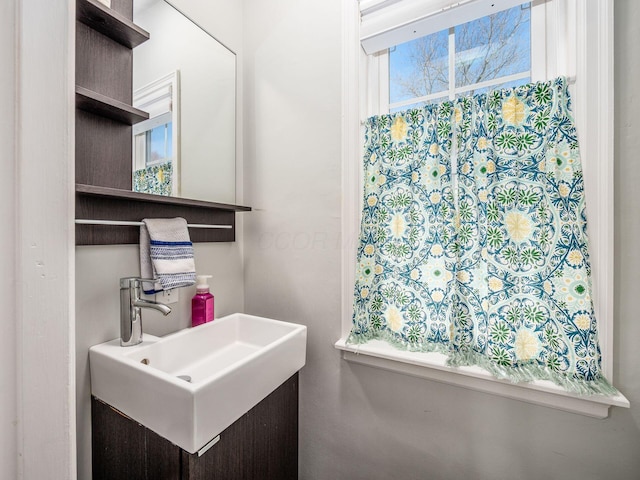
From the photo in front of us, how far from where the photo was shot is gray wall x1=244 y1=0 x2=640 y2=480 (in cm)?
79

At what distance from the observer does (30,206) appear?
16.7 inches

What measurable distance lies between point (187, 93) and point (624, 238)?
5.12ft

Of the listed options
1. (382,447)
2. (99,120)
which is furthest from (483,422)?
(99,120)

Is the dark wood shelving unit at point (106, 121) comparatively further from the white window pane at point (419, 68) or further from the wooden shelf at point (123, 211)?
the white window pane at point (419, 68)

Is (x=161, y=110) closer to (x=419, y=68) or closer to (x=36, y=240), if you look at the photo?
(x=36, y=240)

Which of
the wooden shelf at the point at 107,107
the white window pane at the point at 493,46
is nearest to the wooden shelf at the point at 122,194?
the wooden shelf at the point at 107,107

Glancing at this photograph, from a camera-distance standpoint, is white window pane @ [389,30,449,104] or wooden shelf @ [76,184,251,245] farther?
white window pane @ [389,30,449,104]

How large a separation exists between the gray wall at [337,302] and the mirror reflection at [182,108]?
0.41 ft

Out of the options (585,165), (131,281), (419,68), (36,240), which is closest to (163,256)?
(131,281)

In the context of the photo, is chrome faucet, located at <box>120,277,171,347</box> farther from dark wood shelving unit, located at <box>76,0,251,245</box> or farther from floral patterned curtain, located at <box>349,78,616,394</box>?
floral patterned curtain, located at <box>349,78,616,394</box>

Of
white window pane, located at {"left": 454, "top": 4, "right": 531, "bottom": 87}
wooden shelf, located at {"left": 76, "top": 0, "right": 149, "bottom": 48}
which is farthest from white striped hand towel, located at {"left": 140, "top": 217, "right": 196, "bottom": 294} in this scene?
white window pane, located at {"left": 454, "top": 4, "right": 531, "bottom": 87}

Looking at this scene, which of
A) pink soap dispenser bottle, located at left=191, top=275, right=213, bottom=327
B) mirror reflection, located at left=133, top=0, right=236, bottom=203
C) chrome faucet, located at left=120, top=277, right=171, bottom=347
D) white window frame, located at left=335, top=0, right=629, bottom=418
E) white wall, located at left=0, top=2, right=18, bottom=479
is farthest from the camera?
pink soap dispenser bottle, located at left=191, top=275, right=213, bottom=327

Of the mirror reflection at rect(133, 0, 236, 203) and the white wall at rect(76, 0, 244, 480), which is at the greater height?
the mirror reflection at rect(133, 0, 236, 203)

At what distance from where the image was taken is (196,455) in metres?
0.71
